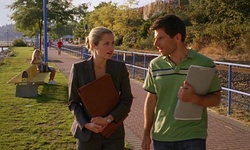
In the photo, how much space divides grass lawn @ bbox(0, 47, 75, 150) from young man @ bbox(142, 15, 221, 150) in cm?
319

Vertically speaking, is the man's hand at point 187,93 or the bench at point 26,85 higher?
the man's hand at point 187,93

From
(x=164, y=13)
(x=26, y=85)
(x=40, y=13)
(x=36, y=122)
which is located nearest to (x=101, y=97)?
(x=36, y=122)

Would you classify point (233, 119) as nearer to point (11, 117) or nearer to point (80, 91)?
point (11, 117)

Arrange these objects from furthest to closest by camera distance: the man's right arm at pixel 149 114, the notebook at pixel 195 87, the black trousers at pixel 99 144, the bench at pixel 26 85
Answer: the bench at pixel 26 85
the black trousers at pixel 99 144
the man's right arm at pixel 149 114
the notebook at pixel 195 87

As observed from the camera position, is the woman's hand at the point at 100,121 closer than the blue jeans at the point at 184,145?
No

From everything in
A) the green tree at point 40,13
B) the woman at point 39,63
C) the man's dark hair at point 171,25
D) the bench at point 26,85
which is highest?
the green tree at point 40,13

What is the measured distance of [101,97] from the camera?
341 centimetres

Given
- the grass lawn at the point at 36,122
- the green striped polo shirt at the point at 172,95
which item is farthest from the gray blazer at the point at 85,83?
the grass lawn at the point at 36,122

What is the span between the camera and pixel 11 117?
8.50 metres

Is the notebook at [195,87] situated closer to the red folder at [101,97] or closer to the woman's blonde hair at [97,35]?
the red folder at [101,97]

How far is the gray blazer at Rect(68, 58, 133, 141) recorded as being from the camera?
3.47 meters

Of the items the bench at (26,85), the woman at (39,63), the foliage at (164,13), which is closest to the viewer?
the bench at (26,85)

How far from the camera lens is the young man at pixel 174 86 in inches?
121

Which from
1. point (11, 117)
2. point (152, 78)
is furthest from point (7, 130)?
point (152, 78)
